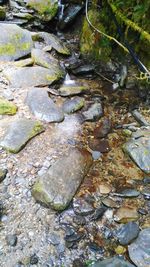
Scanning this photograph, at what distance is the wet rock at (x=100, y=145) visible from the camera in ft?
14.0

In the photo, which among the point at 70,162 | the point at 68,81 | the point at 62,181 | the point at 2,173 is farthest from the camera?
the point at 68,81

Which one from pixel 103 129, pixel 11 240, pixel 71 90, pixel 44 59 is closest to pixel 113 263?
pixel 11 240

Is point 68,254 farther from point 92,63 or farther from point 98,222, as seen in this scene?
point 92,63

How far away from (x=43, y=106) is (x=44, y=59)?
1546 mm

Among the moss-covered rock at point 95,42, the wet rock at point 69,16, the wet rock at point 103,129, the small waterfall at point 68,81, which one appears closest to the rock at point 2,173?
the wet rock at point 103,129

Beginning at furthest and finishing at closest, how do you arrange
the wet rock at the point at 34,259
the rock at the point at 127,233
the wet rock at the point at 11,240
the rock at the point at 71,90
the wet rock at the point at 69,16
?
the wet rock at the point at 69,16
the rock at the point at 71,90
the rock at the point at 127,233
the wet rock at the point at 11,240
the wet rock at the point at 34,259

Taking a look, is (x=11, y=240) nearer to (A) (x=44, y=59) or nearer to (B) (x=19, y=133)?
(B) (x=19, y=133)

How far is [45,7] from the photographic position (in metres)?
7.99

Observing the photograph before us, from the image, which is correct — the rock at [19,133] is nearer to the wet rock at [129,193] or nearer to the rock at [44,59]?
the wet rock at [129,193]

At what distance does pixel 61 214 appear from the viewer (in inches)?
131

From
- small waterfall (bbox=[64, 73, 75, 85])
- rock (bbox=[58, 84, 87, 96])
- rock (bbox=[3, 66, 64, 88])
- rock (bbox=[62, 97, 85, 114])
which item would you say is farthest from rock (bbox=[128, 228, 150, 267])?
small waterfall (bbox=[64, 73, 75, 85])

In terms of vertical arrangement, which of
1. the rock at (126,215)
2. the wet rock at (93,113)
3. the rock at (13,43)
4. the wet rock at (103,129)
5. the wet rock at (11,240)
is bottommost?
the wet rock at (11,240)

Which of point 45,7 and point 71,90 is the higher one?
point 45,7

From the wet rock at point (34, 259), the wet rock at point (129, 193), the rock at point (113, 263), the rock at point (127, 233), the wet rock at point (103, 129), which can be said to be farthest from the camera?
the wet rock at point (103, 129)
